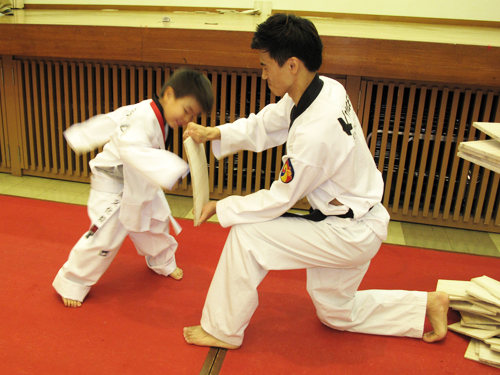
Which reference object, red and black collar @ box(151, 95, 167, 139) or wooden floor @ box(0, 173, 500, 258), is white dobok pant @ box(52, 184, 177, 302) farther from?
wooden floor @ box(0, 173, 500, 258)

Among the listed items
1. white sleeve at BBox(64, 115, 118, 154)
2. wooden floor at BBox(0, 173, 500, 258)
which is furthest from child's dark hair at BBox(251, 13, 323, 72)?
wooden floor at BBox(0, 173, 500, 258)

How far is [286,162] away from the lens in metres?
1.55

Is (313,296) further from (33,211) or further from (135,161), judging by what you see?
(33,211)

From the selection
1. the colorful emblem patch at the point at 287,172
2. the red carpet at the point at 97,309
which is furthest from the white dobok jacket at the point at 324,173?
the red carpet at the point at 97,309

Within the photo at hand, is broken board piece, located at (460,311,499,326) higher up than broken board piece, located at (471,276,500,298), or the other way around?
broken board piece, located at (471,276,500,298)

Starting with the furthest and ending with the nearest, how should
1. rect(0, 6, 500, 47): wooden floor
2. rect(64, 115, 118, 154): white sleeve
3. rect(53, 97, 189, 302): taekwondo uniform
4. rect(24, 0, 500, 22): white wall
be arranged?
rect(24, 0, 500, 22): white wall
rect(0, 6, 500, 47): wooden floor
rect(64, 115, 118, 154): white sleeve
rect(53, 97, 189, 302): taekwondo uniform

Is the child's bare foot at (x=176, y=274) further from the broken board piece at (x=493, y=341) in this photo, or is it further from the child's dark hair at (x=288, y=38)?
the broken board piece at (x=493, y=341)

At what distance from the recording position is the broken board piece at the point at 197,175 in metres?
1.67

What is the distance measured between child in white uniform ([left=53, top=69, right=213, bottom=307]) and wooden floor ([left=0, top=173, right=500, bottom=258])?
35.8 inches

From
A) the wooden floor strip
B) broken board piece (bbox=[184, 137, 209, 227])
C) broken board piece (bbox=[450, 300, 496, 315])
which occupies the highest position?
broken board piece (bbox=[184, 137, 209, 227])

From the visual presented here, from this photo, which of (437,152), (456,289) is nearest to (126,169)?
(456,289)

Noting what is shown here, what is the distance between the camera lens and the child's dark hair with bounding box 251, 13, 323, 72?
1497 mm

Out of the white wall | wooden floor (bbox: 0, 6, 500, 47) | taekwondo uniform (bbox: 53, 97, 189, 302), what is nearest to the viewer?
taekwondo uniform (bbox: 53, 97, 189, 302)

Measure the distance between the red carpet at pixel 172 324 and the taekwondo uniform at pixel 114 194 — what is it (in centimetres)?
15
